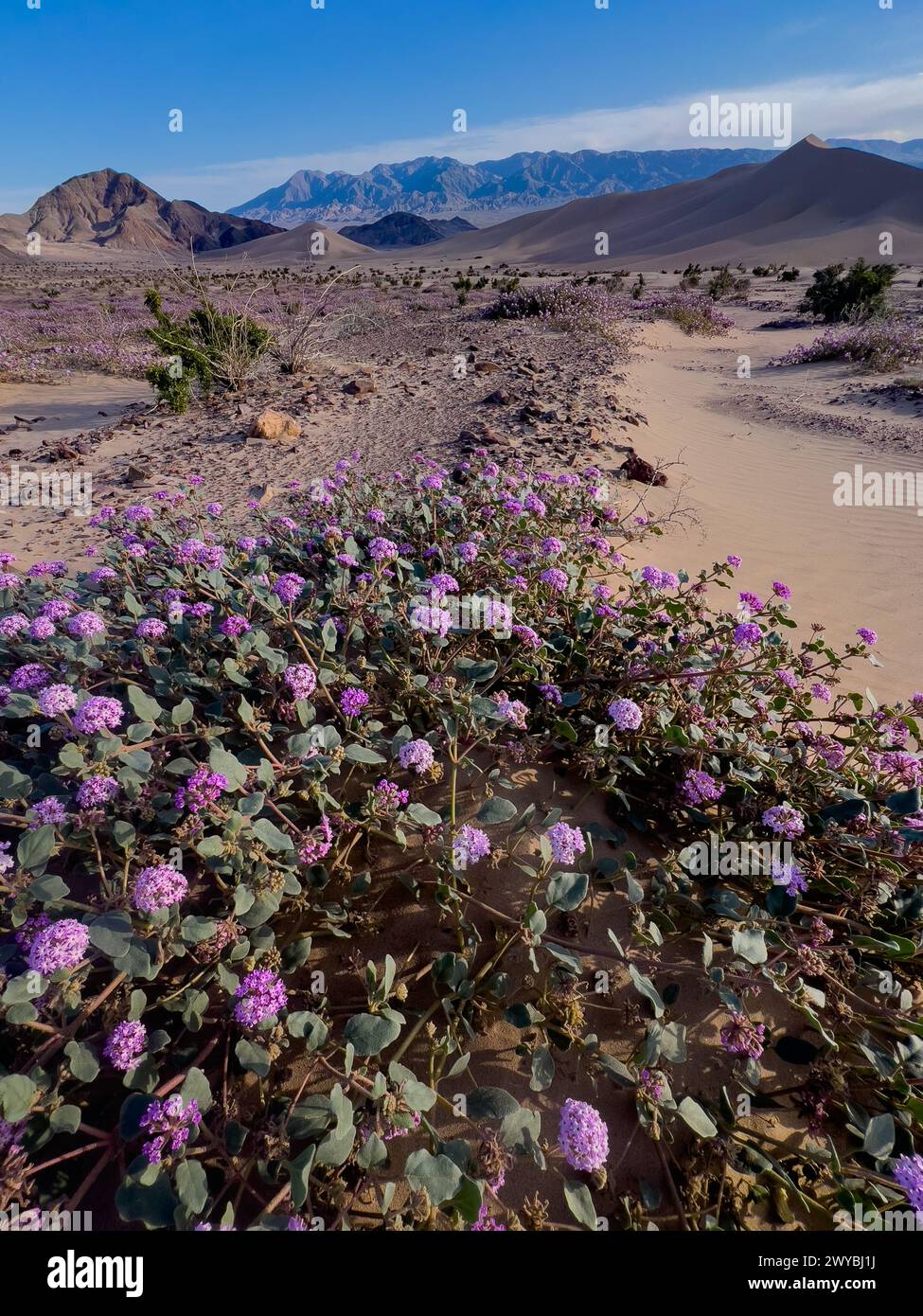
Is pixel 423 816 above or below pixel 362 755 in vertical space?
below

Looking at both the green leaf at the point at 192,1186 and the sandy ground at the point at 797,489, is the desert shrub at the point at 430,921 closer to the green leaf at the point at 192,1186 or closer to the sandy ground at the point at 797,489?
the green leaf at the point at 192,1186

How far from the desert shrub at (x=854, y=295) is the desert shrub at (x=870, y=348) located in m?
2.15

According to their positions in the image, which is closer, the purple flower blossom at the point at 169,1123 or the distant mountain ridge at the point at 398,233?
the purple flower blossom at the point at 169,1123

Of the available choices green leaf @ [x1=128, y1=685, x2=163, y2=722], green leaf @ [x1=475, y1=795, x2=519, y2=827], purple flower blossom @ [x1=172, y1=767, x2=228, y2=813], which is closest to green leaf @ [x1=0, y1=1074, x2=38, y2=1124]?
purple flower blossom @ [x1=172, y1=767, x2=228, y2=813]

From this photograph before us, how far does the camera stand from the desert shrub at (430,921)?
1484 millimetres

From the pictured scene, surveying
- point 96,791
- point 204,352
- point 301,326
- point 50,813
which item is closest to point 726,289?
point 301,326

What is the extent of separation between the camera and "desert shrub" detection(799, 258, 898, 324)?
51.7 feet

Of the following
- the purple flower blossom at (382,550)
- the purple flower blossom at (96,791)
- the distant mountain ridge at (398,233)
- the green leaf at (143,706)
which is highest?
the distant mountain ridge at (398,233)

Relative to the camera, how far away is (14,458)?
789cm

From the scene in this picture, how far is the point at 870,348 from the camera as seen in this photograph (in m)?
12.3

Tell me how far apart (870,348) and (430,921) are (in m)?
14.9

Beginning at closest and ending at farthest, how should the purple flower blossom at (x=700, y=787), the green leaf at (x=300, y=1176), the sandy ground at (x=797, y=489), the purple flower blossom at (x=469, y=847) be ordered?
the green leaf at (x=300, y=1176), the purple flower blossom at (x=469, y=847), the purple flower blossom at (x=700, y=787), the sandy ground at (x=797, y=489)

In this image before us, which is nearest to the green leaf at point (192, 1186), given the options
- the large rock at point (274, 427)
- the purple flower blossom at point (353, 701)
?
the purple flower blossom at point (353, 701)

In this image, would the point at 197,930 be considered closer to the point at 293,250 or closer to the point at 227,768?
the point at 227,768
